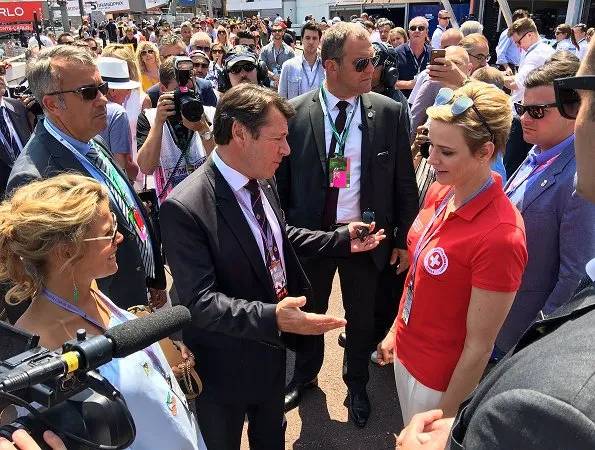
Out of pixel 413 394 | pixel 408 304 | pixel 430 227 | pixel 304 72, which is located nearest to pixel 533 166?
pixel 430 227

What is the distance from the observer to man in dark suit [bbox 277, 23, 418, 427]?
114 inches

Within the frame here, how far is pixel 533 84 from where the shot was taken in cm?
248

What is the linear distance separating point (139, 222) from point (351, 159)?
129 centimetres

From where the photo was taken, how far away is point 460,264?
5.91 feet

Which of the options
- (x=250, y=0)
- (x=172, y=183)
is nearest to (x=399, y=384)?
(x=172, y=183)

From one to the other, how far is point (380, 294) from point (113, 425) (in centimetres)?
296

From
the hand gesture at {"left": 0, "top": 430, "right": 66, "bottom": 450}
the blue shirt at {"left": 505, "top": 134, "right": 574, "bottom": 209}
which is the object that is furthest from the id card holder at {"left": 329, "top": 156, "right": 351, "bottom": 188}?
the hand gesture at {"left": 0, "top": 430, "right": 66, "bottom": 450}

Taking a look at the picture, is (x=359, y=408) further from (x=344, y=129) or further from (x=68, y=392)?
(x=68, y=392)

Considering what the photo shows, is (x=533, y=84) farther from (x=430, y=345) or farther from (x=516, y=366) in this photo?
(x=516, y=366)

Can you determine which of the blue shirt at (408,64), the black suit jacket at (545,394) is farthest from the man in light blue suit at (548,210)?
the blue shirt at (408,64)

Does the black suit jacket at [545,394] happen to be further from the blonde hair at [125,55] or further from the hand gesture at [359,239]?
the blonde hair at [125,55]

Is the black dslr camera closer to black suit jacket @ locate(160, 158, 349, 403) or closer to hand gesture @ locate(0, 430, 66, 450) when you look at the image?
black suit jacket @ locate(160, 158, 349, 403)

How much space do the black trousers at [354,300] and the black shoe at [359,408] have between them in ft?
0.15

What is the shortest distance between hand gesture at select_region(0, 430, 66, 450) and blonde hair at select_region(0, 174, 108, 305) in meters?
0.76
